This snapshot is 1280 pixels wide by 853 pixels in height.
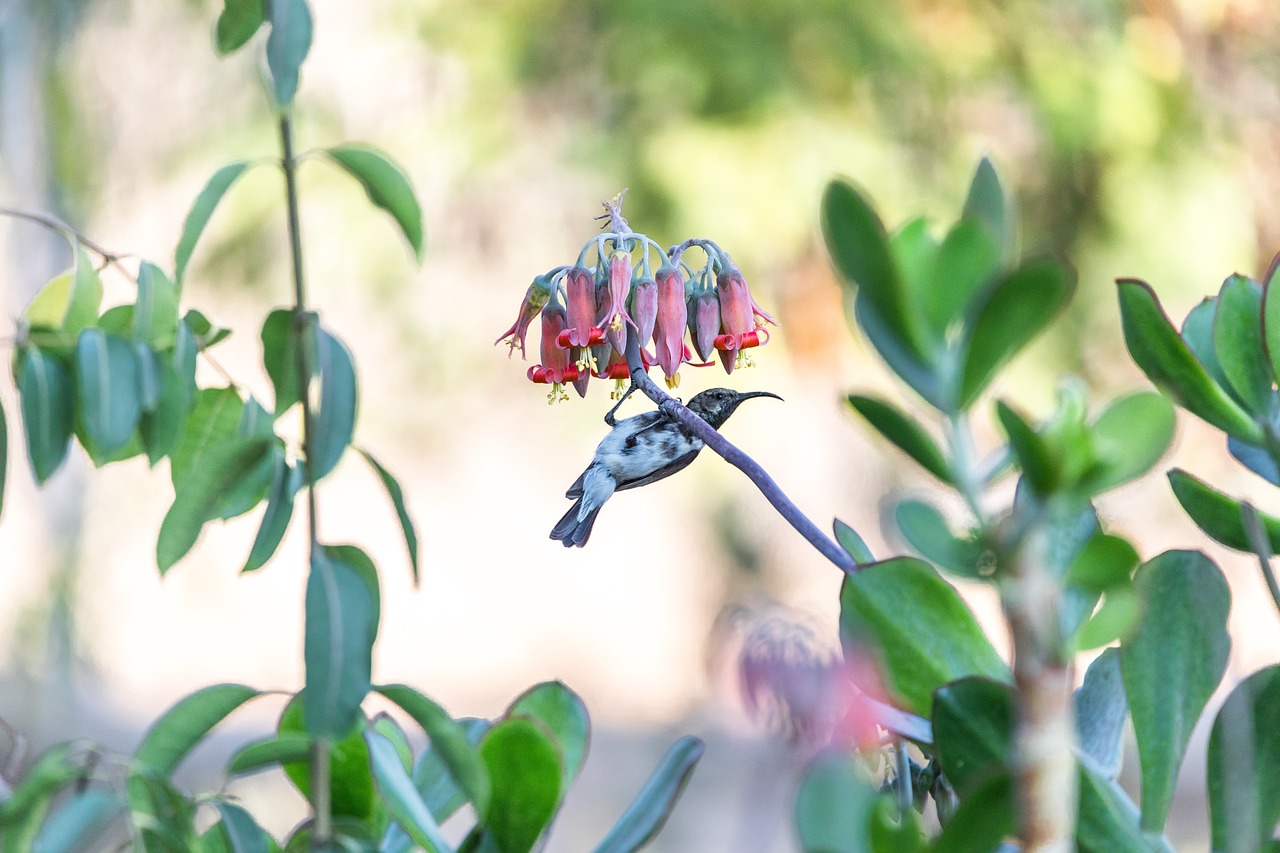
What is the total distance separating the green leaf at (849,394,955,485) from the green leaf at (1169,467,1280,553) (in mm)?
269

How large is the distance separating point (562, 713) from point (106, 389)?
28 centimetres

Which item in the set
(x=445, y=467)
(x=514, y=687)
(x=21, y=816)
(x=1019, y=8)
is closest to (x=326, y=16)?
(x=445, y=467)

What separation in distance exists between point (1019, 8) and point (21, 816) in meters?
4.86

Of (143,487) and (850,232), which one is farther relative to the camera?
(143,487)

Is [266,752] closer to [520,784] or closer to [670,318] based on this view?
[520,784]

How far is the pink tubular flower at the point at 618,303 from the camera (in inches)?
29.3

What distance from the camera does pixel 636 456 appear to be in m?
0.92

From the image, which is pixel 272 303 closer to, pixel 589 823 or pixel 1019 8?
pixel 589 823

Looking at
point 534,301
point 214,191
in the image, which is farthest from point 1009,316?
point 534,301

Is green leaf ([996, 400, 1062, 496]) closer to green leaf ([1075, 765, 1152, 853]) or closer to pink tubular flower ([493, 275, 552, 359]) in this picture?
green leaf ([1075, 765, 1152, 853])

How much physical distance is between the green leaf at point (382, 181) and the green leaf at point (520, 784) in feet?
0.76

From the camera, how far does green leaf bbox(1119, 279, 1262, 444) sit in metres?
0.54

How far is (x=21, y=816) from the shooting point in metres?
0.46

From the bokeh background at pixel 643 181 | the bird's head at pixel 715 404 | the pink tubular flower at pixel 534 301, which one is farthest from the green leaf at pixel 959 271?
the bokeh background at pixel 643 181
